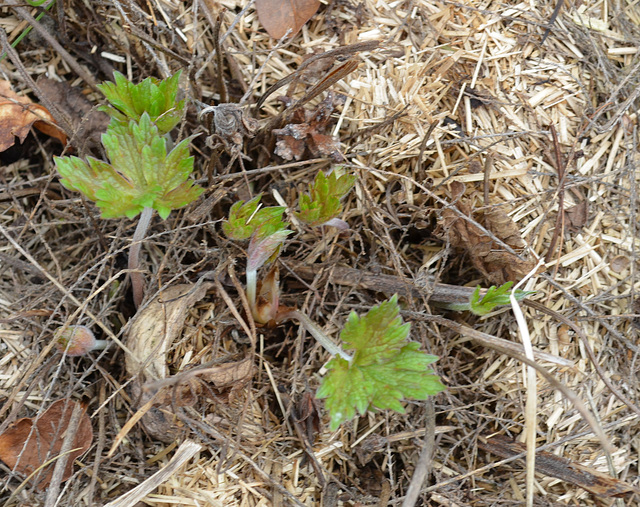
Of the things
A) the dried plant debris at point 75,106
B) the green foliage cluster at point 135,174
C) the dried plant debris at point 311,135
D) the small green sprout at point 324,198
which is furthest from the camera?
the dried plant debris at point 75,106

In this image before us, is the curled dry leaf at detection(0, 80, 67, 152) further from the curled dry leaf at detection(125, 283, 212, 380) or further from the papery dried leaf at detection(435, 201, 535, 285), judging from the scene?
the papery dried leaf at detection(435, 201, 535, 285)

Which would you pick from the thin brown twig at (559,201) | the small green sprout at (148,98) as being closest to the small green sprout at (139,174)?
the small green sprout at (148,98)

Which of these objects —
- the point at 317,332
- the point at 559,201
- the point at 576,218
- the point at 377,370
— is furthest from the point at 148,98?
the point at 576,218

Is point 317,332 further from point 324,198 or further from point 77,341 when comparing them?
→ point 77,341

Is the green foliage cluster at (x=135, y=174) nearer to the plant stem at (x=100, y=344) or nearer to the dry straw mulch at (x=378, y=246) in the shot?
the dry straw mulch at (x=378, y=246)

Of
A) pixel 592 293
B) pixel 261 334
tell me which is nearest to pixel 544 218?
pixel 592 293

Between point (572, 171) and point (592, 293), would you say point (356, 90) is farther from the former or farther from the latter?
point (592, 293)

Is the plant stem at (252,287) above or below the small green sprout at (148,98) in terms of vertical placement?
below
